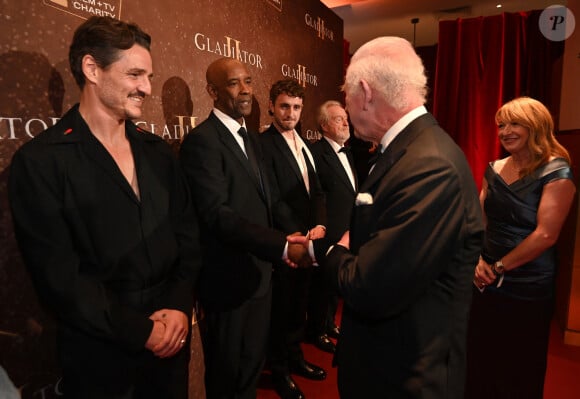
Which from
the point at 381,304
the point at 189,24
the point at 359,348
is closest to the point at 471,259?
the point at 381,304

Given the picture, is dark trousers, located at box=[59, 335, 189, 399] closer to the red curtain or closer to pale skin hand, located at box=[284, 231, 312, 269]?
pale skin hand, located at box=[284, 231, 312, 269]

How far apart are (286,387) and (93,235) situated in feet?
5.99

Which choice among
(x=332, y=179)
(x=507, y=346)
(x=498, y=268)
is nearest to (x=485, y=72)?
(x=332, y=179)

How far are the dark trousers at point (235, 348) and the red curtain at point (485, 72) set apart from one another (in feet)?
14.9

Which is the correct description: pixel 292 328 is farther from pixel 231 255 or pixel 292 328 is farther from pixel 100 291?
pixel 100 291

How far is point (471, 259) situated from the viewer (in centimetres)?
125

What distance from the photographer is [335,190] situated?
307cm

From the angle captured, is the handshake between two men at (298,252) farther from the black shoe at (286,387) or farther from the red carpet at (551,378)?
the red carpet at (551,378)

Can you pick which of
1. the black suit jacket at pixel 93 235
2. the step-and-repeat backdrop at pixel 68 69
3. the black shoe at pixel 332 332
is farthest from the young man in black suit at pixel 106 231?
the black shoe at pixel 332 332

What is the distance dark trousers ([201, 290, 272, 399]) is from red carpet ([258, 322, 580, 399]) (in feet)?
2.39

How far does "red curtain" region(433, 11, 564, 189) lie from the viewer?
5020mm

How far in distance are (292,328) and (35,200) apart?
6.70 ft

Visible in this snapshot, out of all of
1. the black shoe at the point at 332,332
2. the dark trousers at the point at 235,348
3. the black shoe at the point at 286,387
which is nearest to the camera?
the dark trousers at the point at 235,348

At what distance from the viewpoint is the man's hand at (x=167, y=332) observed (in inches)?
52.3
